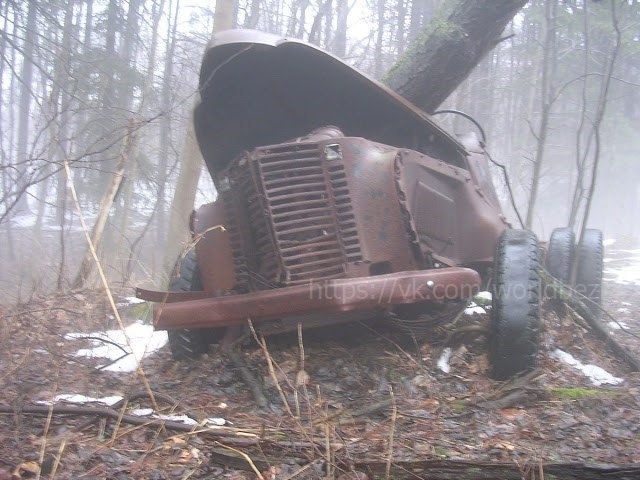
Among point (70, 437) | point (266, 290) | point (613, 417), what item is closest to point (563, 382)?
point (613, 417)

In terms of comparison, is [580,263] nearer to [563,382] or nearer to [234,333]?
[563,382]

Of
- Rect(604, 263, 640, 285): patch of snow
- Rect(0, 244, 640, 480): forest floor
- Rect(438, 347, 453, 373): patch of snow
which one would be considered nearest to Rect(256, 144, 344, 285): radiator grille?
Rect(0, 244, 640, 480): forest floor

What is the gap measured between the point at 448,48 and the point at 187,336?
11.8 feet

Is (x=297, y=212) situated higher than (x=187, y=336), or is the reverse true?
(x=297, y=212)

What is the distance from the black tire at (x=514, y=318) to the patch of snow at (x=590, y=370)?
79 centimetres

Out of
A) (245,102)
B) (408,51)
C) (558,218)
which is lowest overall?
(558,218)

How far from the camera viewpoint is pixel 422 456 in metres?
2.46

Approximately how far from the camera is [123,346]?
180 inches

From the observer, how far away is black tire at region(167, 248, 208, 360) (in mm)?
4117

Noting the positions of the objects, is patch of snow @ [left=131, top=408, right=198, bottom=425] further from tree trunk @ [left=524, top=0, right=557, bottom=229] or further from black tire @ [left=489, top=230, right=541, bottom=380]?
tree trunk @ [left=524, top=0, right=557, bottom=229]

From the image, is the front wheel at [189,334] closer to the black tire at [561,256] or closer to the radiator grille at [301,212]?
the radiator grille at [301,212]

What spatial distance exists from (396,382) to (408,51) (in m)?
3.58

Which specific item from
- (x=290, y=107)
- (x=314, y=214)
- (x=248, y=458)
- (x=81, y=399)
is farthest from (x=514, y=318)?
(x=81, y=399)

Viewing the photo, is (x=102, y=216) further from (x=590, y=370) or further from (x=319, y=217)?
(x=590, y=370)
